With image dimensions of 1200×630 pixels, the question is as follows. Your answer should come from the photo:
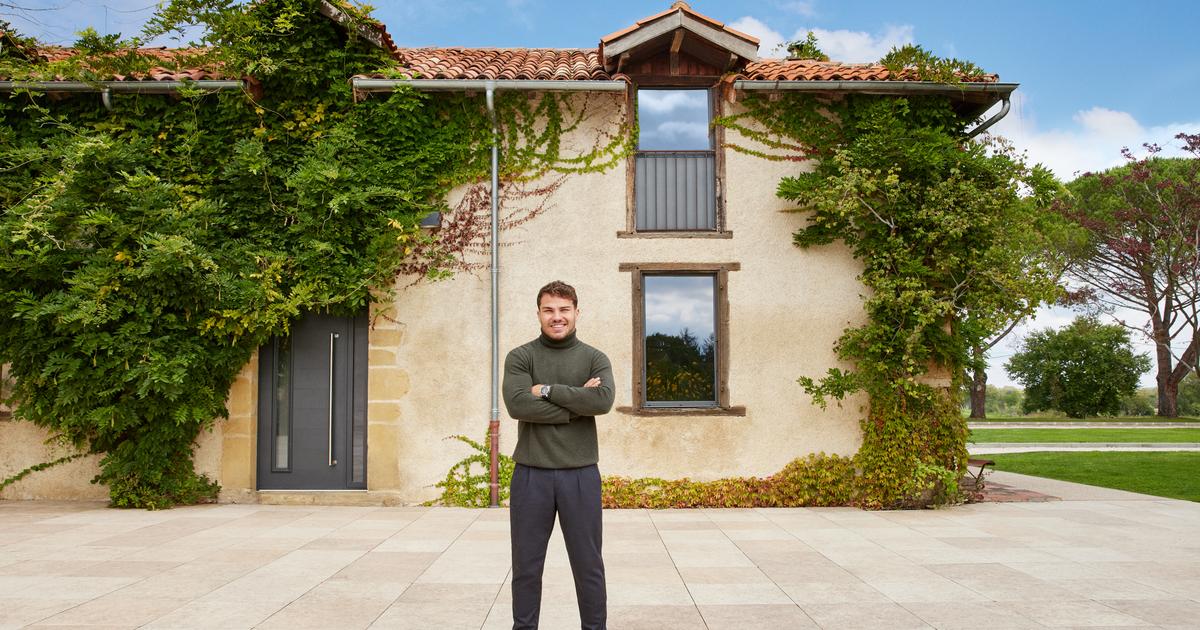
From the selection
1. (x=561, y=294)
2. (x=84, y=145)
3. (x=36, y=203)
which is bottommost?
(x=561, y=294)

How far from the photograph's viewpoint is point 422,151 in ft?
31.0

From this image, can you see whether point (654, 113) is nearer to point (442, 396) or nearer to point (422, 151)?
point (422, 151)

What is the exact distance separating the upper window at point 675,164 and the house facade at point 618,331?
27mm

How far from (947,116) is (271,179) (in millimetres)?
8011

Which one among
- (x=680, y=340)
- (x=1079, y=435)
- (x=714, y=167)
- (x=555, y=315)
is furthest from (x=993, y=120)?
(x=1079, y=435)

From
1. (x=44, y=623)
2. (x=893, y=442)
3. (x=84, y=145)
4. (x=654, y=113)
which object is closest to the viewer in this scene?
(x=44, y=623)

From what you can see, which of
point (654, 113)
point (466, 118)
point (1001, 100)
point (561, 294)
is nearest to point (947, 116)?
point (1001, 100)

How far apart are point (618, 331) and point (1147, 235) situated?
2443 cm

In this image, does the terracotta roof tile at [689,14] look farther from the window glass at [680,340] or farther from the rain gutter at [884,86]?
the window glass at [680,340]

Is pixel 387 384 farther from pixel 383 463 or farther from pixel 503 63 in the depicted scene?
pixel 503 63

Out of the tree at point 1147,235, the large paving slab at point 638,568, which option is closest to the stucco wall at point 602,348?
the large paving slab at point 638,568

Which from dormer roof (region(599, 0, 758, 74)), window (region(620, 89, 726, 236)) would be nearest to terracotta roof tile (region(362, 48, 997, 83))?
dormer roof (region(599, 0, 758, 74))

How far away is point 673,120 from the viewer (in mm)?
10086

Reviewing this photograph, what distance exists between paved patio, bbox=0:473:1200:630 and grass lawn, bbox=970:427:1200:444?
43.0 feet
